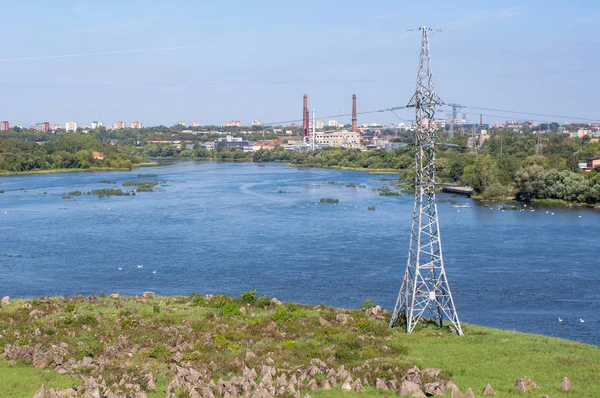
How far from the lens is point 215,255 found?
16.8 meters

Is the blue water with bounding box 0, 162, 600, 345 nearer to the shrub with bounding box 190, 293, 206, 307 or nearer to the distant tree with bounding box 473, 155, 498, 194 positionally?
the shrub with bounding box 190, 293, 206, 307

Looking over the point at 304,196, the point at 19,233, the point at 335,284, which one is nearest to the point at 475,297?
the point at 335,284

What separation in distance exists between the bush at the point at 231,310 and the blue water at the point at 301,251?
113 inches

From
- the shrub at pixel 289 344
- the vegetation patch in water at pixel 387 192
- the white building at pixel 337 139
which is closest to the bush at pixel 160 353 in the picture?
the shrub at pixel 289 344

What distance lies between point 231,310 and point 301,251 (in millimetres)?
7498

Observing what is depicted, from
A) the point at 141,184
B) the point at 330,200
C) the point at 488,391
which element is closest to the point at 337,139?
the point at 141,184

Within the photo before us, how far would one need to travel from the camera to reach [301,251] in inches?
670

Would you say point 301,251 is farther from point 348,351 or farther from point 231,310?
point 348,351

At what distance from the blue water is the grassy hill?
2.76m

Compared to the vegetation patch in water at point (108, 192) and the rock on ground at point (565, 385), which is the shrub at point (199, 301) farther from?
the vegetation patch in water at point (108, 192)

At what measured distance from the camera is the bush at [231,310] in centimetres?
949

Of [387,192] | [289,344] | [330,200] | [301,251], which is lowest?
[387,192]

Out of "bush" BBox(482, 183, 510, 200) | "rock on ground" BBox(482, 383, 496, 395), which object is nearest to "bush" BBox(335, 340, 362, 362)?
"rock on ground" BBox(482, 383, 496, 395)

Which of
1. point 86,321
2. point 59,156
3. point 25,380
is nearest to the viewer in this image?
point 25,380
